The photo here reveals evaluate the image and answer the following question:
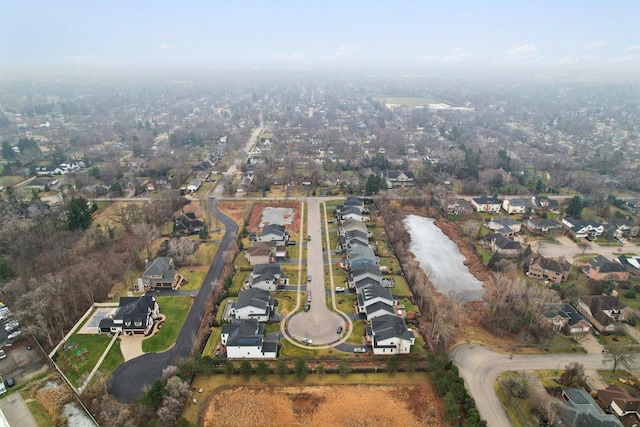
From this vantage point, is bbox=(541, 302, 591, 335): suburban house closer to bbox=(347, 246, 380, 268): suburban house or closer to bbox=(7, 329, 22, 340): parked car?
bbox=(347, 246, 380, 268): suburban house

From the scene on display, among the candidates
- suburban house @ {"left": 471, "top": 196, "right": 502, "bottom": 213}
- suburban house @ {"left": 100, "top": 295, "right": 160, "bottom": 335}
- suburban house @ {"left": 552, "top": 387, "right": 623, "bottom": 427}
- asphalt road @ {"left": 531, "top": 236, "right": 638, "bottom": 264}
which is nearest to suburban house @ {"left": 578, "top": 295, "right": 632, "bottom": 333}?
suburban house @ {"left": 552, "top": 387, "right": 623, "bottom": 427}

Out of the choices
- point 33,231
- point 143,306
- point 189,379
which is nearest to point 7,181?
point 33,231

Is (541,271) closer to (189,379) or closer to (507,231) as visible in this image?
(507,231)

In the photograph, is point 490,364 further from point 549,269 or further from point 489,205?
point 489,205

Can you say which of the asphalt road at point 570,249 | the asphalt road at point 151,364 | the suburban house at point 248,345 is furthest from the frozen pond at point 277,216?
the asphalt road at point 570,249

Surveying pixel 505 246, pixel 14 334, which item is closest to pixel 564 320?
pixel 505 246

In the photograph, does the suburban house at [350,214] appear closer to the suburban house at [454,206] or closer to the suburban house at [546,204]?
the suburban house at [454,206]
